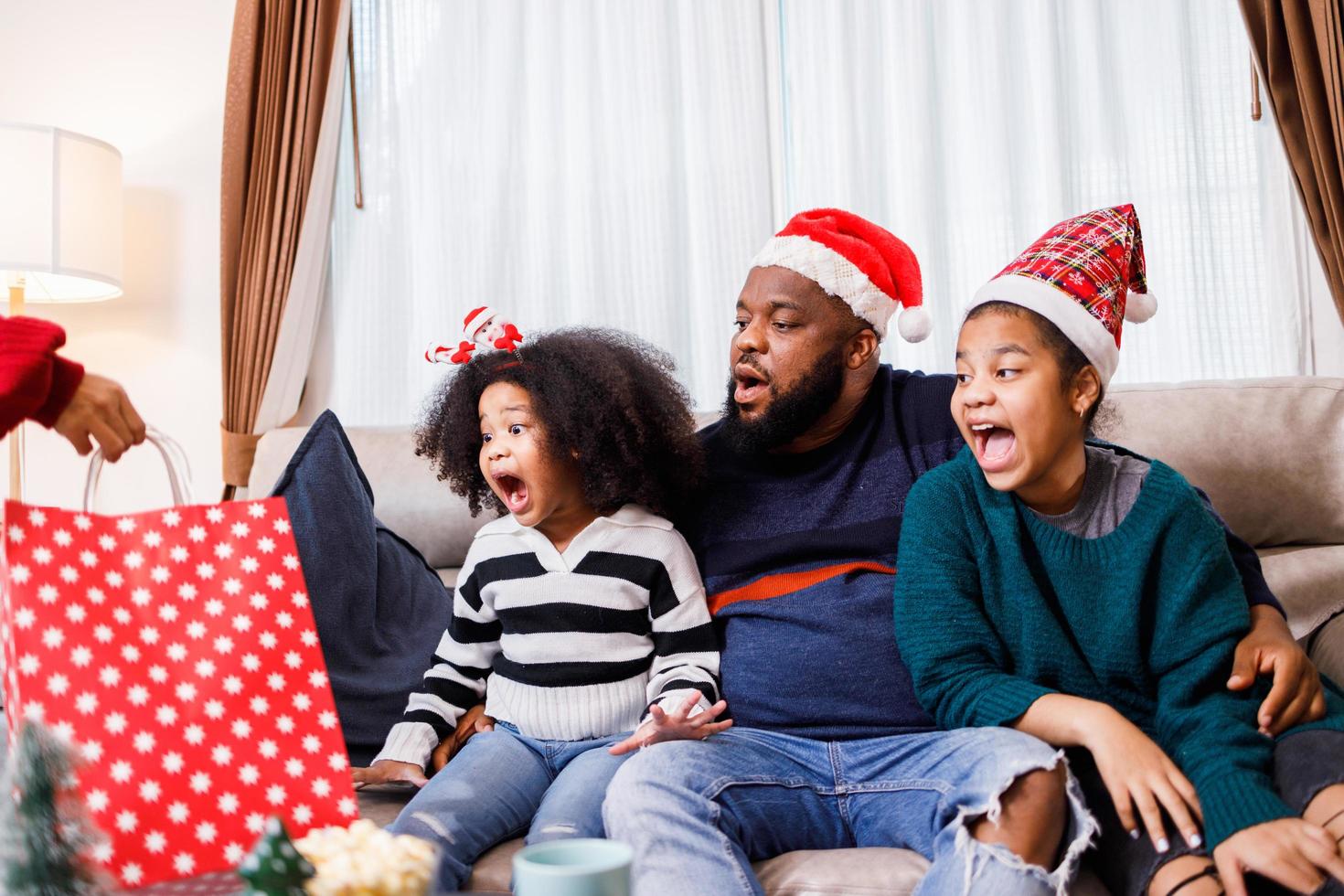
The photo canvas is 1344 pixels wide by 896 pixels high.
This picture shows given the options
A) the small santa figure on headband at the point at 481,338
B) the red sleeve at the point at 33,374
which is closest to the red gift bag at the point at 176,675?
the red sleeve at the point at 33,374

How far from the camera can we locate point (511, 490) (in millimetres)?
1600

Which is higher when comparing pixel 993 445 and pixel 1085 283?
pixel 1085 283

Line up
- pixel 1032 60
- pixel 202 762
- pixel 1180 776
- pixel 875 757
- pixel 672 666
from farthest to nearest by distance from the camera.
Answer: pixel 1032 60 < pixel 672 666 < pixel 875 757 < pixel 1180 776 < pixel 202 762

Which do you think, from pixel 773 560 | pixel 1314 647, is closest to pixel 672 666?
pixel 773 560

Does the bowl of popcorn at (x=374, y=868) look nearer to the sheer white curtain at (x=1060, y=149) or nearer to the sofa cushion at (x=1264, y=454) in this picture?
the sofa cushion at (x=1264, y=454)

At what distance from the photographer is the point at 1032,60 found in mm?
2826

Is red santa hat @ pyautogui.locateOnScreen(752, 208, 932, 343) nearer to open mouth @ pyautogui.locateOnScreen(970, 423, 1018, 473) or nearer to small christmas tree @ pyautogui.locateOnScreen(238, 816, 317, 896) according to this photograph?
open mouth @ pyautogui.locateOnScreen(970, 423, 1018, 473)

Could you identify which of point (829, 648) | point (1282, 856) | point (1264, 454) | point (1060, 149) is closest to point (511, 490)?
point (829, 648)

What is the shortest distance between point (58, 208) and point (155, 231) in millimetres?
518

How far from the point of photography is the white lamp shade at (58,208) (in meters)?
2.48

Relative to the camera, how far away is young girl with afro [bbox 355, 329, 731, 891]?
1491mm

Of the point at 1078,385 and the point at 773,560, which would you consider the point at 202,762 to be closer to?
the point at 773,560

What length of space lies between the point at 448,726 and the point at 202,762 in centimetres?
71

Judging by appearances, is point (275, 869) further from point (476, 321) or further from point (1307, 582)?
point (1307, 582)
